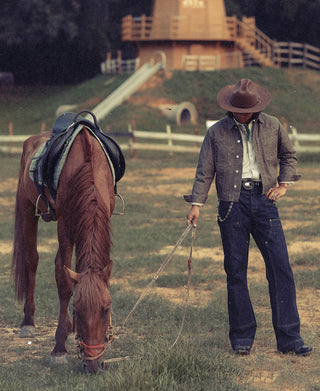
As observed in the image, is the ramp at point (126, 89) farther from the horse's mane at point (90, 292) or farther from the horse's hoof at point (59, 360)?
the horse's mane at point (90, 292)

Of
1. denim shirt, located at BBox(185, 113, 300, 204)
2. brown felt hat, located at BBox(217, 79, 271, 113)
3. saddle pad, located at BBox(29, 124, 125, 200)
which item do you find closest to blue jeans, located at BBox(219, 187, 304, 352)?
denim shirt, located at BBox(185, 113, 300, 204)

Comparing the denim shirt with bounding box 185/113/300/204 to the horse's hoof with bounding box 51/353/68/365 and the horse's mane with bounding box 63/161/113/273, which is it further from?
the horse's hoof with bounding box 51/353/68/365

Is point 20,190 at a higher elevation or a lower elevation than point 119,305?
higher

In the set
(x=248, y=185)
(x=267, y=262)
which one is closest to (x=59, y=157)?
(x=248, y=185)

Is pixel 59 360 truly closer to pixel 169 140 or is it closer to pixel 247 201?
pixel 247 201

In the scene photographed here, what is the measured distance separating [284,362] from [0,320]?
10.2 feet

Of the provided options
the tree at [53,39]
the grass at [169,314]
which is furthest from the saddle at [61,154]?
the tree at [53,39]

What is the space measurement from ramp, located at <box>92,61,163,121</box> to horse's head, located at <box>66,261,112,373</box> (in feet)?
92.6

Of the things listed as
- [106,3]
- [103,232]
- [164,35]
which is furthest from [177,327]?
[106,3]

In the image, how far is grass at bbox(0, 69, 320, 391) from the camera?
4797mm

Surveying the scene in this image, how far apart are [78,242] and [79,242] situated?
0.6 inches

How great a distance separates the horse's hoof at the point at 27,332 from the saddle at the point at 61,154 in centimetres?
124

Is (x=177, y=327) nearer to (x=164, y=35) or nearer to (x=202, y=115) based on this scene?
(x=202, y=115)

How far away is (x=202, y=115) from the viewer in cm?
3306
